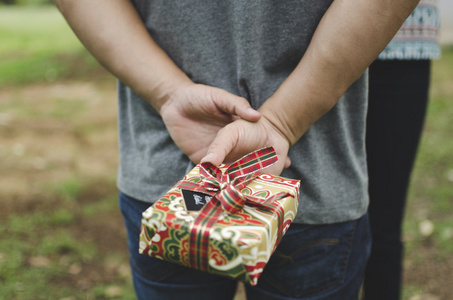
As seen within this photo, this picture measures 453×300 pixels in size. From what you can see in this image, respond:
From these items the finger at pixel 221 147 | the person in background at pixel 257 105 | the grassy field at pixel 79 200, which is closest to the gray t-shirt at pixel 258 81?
the person in background at pixel 257 105

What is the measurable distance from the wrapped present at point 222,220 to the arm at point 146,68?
0.12 metres

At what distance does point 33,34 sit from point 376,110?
389 inches

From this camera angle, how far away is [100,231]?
2795mm

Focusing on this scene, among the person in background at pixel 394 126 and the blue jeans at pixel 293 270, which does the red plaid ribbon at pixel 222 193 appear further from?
the person in background at pixel 394 126

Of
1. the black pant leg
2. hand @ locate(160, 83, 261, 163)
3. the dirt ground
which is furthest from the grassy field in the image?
hand @ locate(160, 83, 261, 163)

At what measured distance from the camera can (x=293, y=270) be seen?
97cm

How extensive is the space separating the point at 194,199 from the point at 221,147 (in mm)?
113

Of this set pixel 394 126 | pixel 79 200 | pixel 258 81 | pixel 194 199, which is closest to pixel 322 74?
pixel 258 81

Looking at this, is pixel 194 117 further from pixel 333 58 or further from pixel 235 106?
pixel 333 58

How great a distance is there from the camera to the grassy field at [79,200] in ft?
7.93

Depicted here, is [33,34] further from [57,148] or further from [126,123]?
[126,123]

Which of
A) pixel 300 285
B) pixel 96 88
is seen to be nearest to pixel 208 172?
pixel 300 285

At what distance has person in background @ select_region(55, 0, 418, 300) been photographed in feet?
2.82

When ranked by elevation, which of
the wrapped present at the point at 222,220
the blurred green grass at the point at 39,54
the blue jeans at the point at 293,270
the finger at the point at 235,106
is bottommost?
the blurred green grass at the point at 39,54
